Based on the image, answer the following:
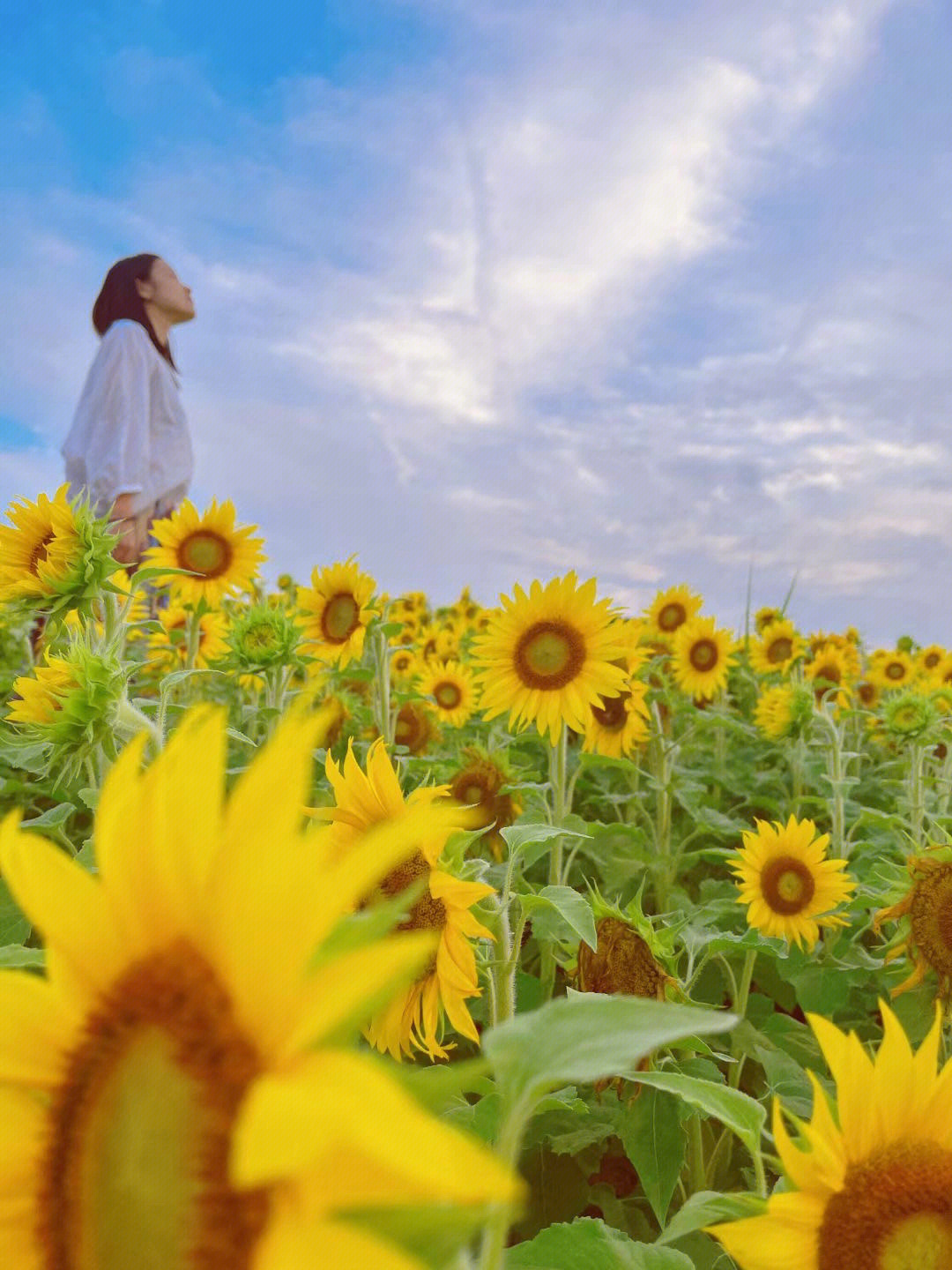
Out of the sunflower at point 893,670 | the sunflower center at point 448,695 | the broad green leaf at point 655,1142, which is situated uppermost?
the sunflower at point 893,670

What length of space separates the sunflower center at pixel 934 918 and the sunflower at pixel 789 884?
25.9 inches

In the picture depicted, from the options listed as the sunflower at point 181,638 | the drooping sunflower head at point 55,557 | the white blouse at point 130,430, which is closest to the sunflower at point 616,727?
the sunflower at point 181,638

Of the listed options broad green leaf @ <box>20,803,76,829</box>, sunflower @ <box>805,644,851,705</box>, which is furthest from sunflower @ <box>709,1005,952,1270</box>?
sunflower @ <box>805,644,851,705</box>

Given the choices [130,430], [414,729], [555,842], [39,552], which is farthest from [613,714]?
[130,430]

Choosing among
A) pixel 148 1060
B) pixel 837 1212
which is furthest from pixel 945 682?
pixel 148 1060

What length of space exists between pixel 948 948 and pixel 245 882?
181 centimetres

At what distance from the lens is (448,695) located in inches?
203

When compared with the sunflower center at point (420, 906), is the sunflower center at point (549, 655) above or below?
above

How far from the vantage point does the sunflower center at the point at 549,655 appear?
3.14 meters

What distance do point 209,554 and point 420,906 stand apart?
3.01 m

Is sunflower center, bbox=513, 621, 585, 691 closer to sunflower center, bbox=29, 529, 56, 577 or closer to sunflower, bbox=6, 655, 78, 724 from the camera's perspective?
sunflower center, bbox=29, 529, 56, 577

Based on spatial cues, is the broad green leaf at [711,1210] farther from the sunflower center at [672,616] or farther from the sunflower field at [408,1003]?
the sunflower center at [672,616]

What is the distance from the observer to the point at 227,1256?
0.56 m

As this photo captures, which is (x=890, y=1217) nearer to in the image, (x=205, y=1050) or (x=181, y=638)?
(x=205, y=1050)
